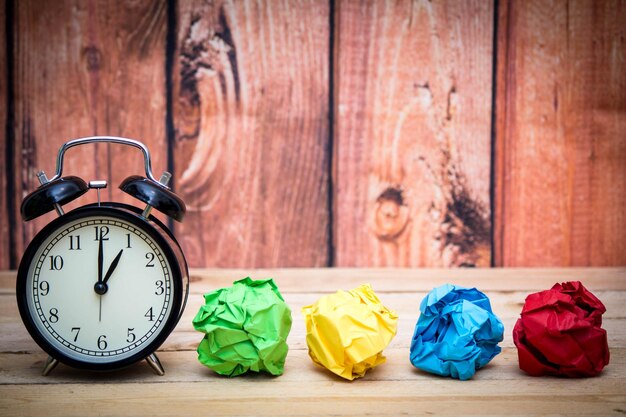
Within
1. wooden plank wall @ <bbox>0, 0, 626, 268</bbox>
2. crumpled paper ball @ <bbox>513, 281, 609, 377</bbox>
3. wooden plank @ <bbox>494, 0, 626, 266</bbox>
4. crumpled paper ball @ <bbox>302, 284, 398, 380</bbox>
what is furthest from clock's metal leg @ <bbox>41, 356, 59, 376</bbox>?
wooden plank @ <bbox>494, 0, 626, 266</bbox>

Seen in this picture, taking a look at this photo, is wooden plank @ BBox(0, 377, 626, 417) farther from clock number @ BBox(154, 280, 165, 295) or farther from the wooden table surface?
clock number @ BBox(154, 280, 165, 295)

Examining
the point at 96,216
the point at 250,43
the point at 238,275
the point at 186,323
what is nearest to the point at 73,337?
the point at 96,216

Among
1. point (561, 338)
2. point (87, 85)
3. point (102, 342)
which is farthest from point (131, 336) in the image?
point (87, 85)

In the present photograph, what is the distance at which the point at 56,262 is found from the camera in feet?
3.76

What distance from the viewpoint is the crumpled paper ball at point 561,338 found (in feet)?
3.63

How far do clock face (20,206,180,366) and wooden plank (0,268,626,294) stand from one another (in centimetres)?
58

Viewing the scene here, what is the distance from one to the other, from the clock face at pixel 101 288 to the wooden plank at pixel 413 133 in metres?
0.95

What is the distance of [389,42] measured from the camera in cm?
200

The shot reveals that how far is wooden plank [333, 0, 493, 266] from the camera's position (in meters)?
2.00

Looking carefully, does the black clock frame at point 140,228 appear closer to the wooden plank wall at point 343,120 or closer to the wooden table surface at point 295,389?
the wooden table surface at point 295,389

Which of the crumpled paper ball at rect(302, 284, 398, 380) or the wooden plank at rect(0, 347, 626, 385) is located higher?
the crumpled paper ball at rect(302, 284, 398, 380)

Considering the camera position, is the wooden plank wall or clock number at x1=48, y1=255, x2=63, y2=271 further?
the wooden plank wall

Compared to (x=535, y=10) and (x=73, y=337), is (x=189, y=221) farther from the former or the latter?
(x=535, y=10)

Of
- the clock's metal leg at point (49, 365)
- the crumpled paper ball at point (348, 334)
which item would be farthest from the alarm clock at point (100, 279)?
the crumpled paper ball at point (348, 334)
